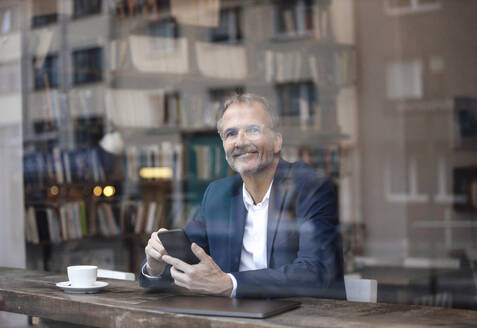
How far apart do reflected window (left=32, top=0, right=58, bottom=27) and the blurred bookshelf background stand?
0.01 meters

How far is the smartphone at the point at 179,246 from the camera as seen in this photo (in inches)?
76.8

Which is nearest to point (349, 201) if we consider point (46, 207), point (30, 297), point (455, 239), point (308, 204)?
point (455, 239)

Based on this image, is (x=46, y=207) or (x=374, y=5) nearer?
(x=46, y=207)

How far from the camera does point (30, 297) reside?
2016mm

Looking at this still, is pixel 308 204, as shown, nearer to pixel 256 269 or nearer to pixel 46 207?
pixel 256 269

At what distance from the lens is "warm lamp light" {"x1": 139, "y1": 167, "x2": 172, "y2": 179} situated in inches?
194

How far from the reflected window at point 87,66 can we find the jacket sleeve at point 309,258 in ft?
10.3

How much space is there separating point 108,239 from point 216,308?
2.90 metres

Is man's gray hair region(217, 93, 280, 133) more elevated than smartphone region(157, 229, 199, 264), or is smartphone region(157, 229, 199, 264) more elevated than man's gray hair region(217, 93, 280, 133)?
man's gray hair region(217, 93, 280, 133)

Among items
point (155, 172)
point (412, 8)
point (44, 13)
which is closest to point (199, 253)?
point (44, 13)

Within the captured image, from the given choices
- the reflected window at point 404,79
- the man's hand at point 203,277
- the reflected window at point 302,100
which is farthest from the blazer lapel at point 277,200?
the reflected window at point 404,79

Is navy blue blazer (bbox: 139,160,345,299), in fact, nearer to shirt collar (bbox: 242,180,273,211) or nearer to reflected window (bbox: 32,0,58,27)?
shirt collar (bbox: 242,180,273,211)

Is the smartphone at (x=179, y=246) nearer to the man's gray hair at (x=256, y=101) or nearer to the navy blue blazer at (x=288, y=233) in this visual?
the navy blue blazer at (x=288, y=233)

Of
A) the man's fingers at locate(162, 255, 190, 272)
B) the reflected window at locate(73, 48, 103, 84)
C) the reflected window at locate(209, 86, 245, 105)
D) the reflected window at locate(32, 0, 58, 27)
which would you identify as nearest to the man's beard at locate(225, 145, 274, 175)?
the reflected window at locate(209, 86, 245, 105)
